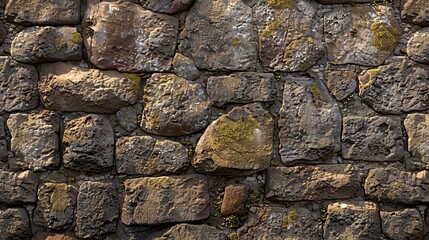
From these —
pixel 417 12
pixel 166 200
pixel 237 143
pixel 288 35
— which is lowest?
pixel 166 200

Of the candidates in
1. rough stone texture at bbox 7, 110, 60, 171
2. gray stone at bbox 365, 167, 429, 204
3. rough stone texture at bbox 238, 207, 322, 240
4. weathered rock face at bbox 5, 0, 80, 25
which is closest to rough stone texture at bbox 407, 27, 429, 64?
gray stone at bbox 365, 167, 429, 204

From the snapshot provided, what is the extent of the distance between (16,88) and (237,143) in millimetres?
1136

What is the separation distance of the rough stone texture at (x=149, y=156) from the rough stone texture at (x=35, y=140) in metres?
0.33

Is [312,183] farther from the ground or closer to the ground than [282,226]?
farther from the ground

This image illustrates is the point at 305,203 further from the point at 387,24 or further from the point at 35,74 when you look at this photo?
the point at 35,74

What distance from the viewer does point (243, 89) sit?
9.07 ft

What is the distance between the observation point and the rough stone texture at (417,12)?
2781 millimetres

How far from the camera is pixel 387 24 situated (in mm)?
2805

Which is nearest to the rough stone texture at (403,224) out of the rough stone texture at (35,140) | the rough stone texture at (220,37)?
the rough stone texture at (220,37)

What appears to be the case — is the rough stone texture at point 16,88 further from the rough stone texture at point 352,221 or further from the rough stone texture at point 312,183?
the rough stone texture at point 352,221

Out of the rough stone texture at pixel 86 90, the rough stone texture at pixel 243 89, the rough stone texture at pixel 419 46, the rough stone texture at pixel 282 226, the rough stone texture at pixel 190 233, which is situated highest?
the rough stone texture at pixel 419 46

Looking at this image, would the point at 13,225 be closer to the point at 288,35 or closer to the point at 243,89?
the point at 243,89

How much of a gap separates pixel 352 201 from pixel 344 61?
0.70 meters

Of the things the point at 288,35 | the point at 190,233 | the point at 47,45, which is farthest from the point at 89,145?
the point at 288,35
